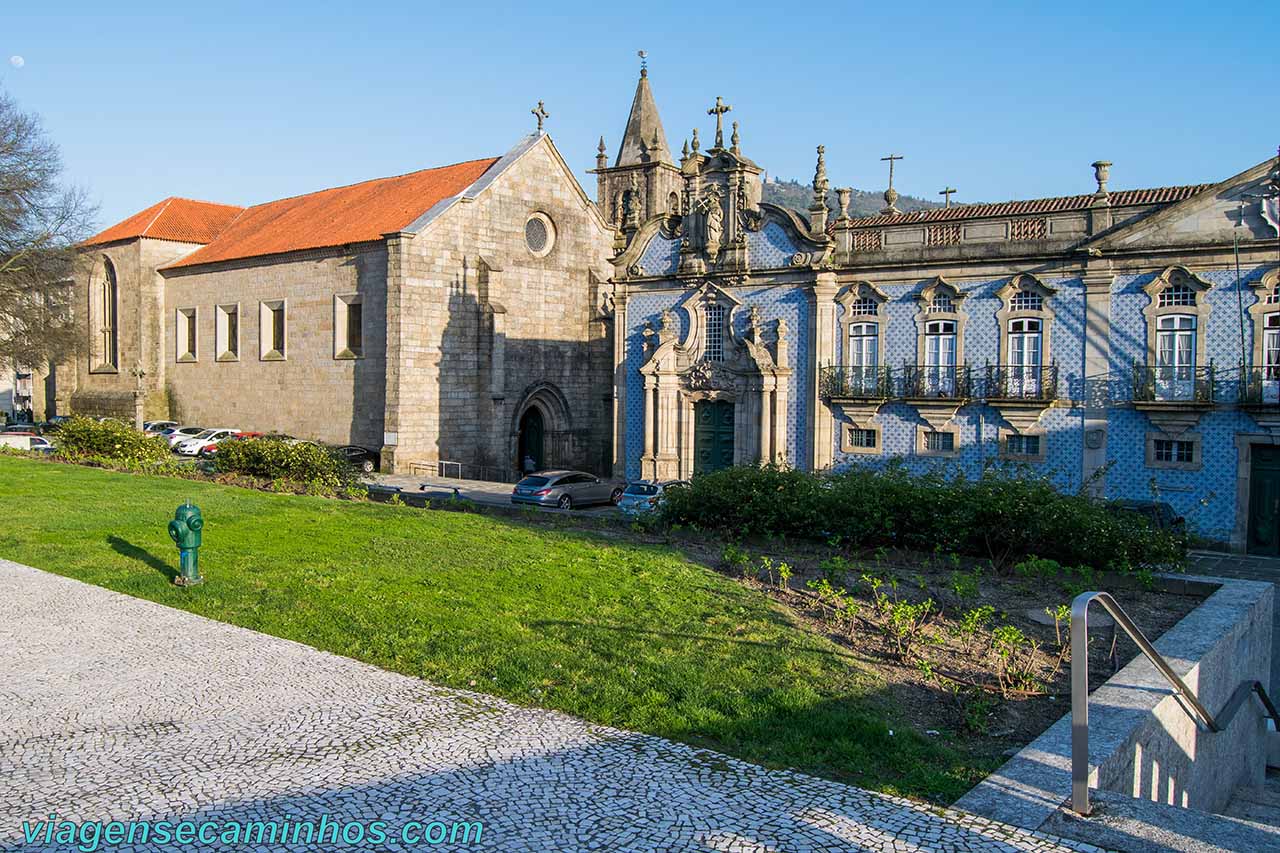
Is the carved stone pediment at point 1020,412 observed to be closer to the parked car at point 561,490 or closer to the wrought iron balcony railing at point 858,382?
the wrought iron balcony railing at point 858,382

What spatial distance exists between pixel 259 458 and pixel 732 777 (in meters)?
19.4

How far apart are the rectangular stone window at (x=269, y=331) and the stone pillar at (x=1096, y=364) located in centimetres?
3073

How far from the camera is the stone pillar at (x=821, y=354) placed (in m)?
27.1

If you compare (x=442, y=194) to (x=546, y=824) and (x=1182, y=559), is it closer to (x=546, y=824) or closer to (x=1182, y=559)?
(x=1182, y=559)

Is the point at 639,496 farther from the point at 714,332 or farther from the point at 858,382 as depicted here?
the point at 714,332

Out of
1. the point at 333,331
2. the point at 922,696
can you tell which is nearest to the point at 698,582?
the point at 922,696

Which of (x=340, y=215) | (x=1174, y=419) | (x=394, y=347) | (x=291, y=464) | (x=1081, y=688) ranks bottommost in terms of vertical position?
(x=1081, y=688)

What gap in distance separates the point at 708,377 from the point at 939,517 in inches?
626

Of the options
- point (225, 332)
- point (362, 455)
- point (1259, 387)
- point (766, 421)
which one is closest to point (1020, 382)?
point (1259, 387)

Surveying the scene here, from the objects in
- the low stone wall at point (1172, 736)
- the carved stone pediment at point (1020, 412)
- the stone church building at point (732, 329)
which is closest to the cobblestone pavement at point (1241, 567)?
the stone church building at point (732, 329)

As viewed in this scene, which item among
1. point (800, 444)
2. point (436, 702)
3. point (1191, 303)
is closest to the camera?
point (436, 702)

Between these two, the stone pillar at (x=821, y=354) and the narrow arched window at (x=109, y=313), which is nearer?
the stone pillar at (x=821, y=354)

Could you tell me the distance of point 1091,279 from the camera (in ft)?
78.3

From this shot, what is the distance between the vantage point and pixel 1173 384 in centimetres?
2305
